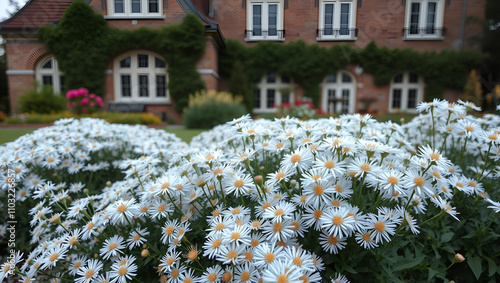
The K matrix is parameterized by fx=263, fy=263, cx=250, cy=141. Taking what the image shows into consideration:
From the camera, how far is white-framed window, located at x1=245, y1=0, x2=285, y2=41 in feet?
5.49

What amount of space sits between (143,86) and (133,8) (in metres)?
0.59

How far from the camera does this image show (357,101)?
2135 millimetres

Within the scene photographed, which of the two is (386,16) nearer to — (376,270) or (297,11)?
(297,11)

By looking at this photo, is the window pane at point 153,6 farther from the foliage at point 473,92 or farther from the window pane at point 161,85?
the foliage at point 473,92

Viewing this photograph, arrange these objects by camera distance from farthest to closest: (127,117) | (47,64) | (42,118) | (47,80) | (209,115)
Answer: (209,115) < (127,117) < (42,118) < (47,80) < (47,64)

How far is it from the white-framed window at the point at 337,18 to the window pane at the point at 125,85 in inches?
58.0

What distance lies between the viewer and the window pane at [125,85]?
6.68 ft

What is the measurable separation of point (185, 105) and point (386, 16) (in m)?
2.02

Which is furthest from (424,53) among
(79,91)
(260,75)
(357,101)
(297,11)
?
(79,91)

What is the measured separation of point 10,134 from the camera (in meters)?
2.39

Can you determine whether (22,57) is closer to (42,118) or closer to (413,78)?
(42,118)

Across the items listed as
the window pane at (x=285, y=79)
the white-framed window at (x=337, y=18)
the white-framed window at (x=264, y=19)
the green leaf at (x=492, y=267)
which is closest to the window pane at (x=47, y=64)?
the white-framed window at (x=264, y=19)

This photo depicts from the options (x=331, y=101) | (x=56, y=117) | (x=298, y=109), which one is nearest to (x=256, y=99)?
(x=331, y=101)

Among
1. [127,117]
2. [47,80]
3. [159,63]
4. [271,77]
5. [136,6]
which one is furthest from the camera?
[127,117]
